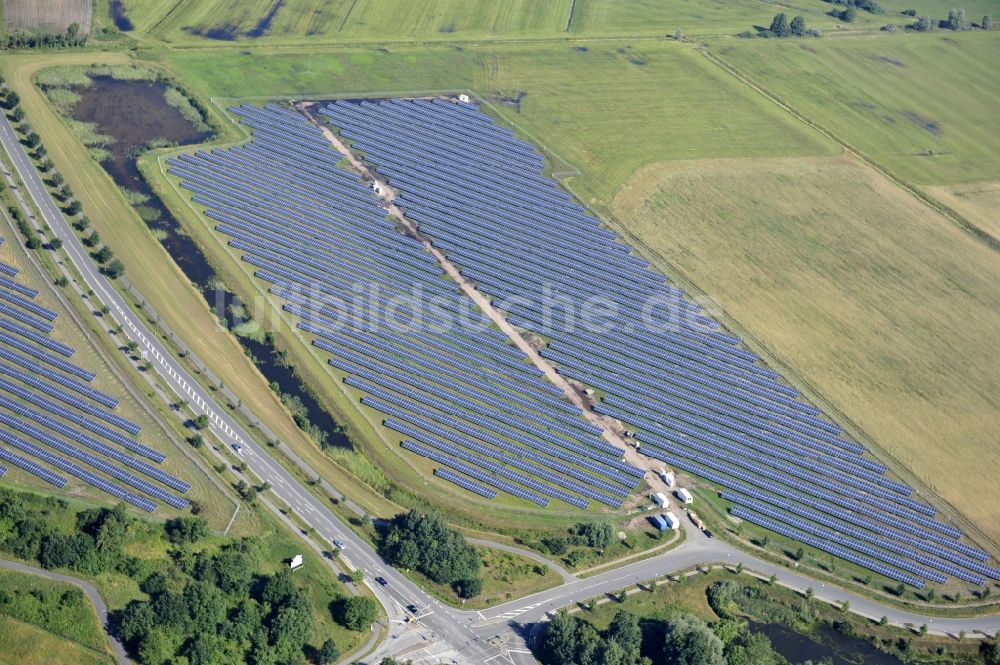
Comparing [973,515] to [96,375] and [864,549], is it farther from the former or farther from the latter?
[96,375]

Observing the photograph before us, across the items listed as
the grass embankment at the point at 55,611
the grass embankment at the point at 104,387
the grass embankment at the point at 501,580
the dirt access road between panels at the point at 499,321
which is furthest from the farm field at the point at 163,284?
the grass embankment at the point at 55,611

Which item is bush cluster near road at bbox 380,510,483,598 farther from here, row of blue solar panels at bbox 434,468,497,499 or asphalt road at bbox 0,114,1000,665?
row of blue solar panels at bbox 434,468,497,499

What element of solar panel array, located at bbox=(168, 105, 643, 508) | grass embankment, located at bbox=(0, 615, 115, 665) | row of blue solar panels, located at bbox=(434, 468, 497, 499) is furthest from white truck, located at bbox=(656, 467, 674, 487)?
grass embankment, located at bbox=(0, 615, 115, 665)

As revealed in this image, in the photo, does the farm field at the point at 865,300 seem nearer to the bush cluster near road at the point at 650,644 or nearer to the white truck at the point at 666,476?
the white truck at the point at 666,476

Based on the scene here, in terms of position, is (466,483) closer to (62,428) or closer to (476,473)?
(476,473)

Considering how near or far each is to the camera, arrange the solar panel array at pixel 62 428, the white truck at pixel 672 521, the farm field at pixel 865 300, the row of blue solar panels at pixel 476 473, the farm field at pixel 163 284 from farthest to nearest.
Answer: the farm field at pixel 865 300, the farm field at pixel 163 284, the row of blue solar panels at pixel 476 473, the white truck at pixel 672 521, the solar panel array at pixel 62 428

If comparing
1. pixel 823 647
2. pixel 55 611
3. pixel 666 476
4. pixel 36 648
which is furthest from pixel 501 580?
pixel 36 648
